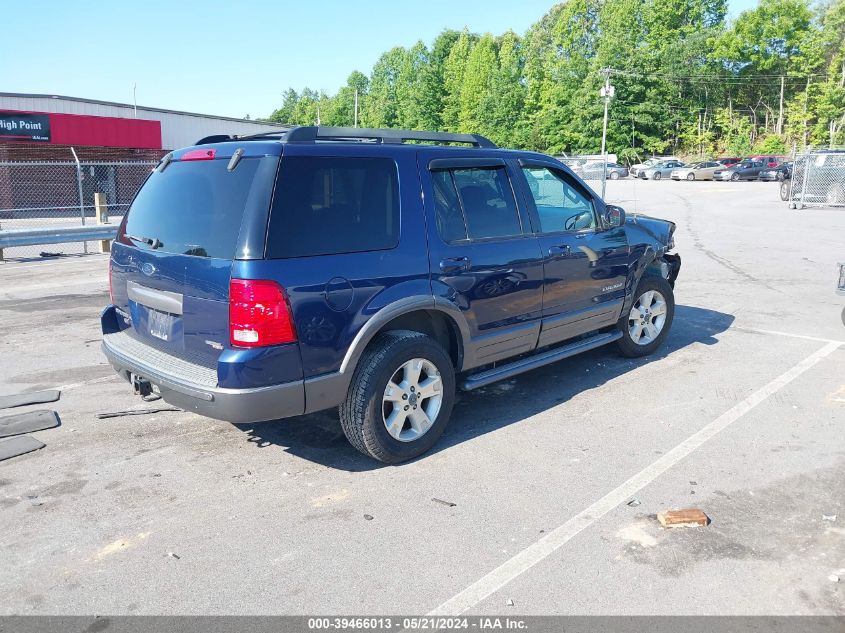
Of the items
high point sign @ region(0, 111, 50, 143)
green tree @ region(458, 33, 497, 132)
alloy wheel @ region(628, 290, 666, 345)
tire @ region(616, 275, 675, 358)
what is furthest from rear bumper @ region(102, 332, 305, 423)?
green tree @ region(458, 33, 497, 132)

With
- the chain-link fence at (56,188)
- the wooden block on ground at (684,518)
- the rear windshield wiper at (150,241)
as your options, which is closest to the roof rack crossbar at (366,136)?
the rear windshield wiper at (150,241)

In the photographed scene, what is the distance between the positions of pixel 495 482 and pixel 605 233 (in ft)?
8.84

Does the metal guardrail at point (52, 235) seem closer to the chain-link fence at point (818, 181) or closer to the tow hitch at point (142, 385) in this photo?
the tow hitch at point (142, 385)

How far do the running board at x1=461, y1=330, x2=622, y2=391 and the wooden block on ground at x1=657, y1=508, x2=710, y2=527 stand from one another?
154 centimetres

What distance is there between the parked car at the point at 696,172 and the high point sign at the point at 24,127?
4031 cm

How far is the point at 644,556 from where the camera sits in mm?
3250

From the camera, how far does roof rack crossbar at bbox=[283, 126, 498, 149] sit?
12.8 ft

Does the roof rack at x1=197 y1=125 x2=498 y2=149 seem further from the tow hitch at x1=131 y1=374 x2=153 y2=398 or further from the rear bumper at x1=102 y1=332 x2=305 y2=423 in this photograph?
the tow hitch at x1=131 y1=374 x2=153 y2=398

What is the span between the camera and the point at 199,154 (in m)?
4.13

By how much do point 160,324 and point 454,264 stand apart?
6.15 ft

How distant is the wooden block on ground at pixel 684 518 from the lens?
3.52 m

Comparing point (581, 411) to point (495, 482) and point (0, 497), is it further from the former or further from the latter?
point (0, 497)

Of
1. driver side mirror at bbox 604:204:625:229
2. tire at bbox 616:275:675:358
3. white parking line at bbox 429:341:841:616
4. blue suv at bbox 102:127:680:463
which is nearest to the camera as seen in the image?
white parking line at bbox 429:341:841:616

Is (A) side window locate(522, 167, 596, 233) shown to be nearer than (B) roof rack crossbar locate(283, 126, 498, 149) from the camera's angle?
No
